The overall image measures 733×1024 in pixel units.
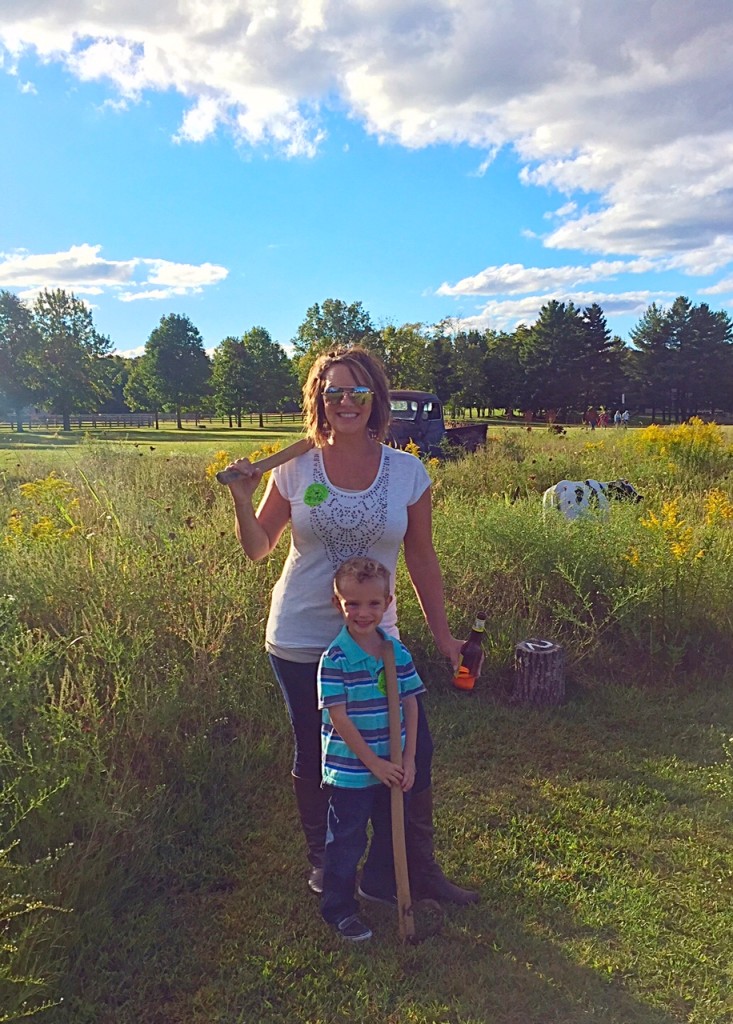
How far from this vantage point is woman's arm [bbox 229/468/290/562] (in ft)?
7.04

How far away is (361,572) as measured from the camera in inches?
82.4

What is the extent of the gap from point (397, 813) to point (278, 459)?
3.87 feet

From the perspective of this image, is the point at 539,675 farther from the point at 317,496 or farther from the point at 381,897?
the point at 317,496

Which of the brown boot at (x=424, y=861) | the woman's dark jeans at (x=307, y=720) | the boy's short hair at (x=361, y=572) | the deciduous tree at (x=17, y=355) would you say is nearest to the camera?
the boy's short hair at (x=361, y=572)

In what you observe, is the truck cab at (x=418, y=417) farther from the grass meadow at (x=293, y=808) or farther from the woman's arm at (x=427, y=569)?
the woman's arm at (x=427, y=569)

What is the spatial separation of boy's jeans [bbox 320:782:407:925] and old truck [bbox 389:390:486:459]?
38.5 ft

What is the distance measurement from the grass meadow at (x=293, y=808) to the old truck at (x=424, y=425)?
925 centimetres

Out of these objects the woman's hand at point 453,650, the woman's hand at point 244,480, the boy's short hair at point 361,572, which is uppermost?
the woman's hand at point 244,480

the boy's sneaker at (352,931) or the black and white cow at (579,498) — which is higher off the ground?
the black and white cow at (579,498)

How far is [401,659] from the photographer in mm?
2205

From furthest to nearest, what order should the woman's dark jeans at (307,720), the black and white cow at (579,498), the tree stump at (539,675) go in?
1. the black and white cow at (579,498)
2. the tree stump at (539,675)
3. the woman's dark jeans at (307,720)

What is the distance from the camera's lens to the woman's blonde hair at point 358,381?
7.38 feet

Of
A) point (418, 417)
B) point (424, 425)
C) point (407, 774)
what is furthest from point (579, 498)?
point (418, 417)

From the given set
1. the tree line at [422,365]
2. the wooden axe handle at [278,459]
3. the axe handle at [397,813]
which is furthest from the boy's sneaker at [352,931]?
the tree line at [422,365]
